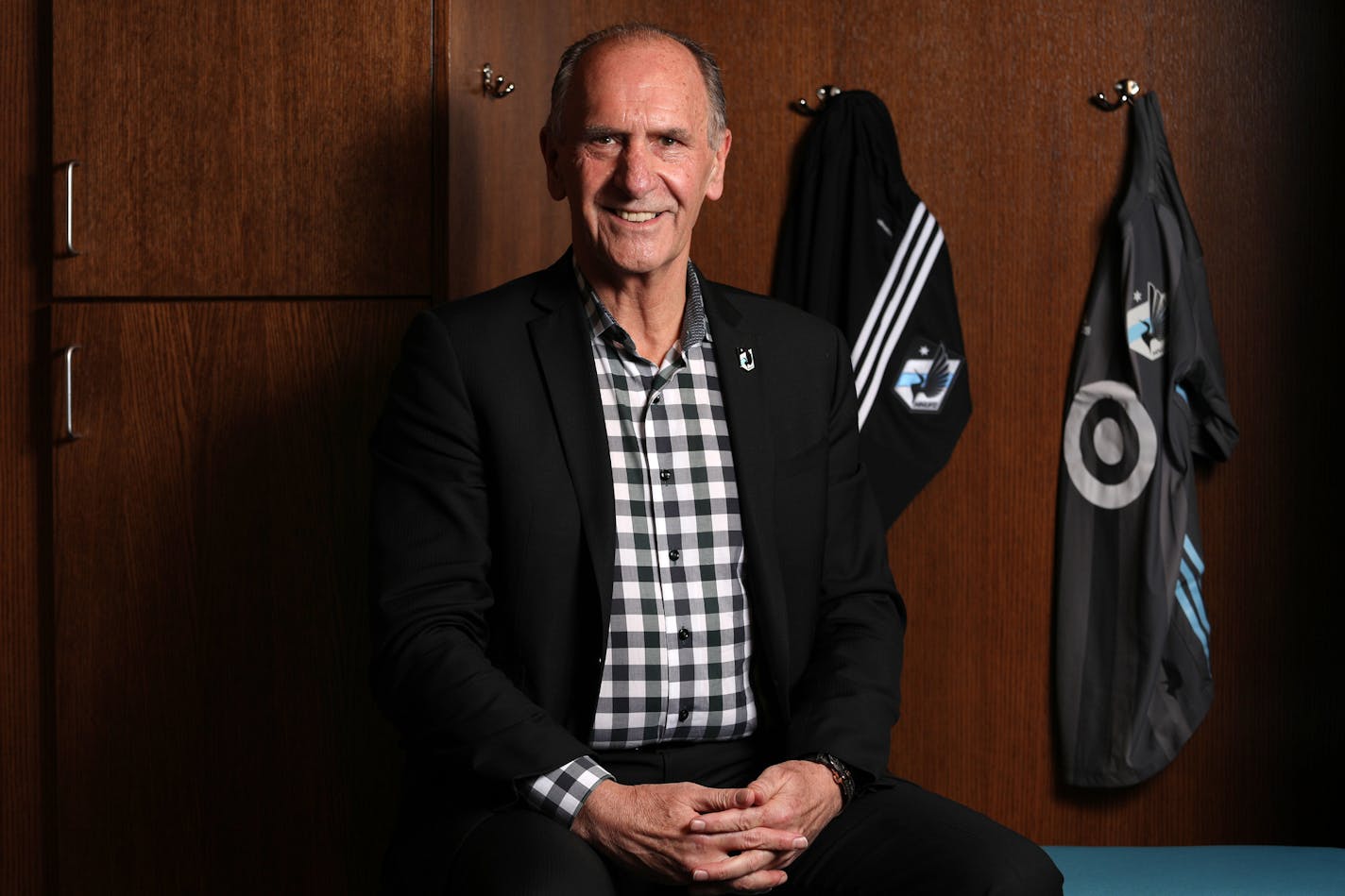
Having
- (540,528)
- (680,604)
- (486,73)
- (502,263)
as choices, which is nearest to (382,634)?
(540,528)

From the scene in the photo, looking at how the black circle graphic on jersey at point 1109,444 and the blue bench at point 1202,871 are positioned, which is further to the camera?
the black circle graphic on jersey at point 1109,444

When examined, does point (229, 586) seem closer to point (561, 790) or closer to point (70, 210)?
point (70, 210)

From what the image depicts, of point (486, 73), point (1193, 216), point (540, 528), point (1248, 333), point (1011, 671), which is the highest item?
point (486, 73)

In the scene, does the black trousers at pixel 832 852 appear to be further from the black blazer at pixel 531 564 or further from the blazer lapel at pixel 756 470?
the blazer lapel at pixel 756 470

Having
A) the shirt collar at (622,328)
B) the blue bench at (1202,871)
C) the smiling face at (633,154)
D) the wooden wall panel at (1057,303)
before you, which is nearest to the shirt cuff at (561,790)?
the shirt collar at (622,328)

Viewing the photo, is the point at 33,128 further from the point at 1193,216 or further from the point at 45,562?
the point at 1193,216

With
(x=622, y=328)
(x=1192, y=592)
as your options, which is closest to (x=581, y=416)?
(x=622, y=328)

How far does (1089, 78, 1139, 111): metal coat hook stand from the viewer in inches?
105

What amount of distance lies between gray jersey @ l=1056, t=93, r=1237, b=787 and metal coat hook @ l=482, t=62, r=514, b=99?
1306mm

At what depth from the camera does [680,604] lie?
1.75 meters

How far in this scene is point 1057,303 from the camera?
274 centimetres

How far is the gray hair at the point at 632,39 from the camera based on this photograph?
1857 millimetres

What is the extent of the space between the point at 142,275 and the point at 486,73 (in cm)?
70

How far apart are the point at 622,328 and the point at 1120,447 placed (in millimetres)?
1339
